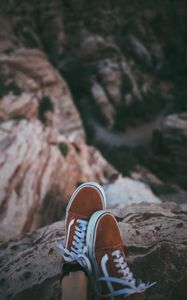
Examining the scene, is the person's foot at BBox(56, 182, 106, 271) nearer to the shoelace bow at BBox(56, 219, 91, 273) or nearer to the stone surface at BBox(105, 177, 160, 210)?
the shoelace bow at BBox(56, 219, 91, 273)

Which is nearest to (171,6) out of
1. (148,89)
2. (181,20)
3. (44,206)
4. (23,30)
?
(181,20)

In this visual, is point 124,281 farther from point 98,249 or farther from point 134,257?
point 134,257

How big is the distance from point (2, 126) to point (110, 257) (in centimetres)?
474

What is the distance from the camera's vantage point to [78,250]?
5.63ft

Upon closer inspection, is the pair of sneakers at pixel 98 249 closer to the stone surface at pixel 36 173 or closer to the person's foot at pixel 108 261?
the person's foot at pixel 108 261

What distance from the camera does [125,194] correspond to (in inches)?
182

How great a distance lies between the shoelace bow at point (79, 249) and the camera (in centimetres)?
158

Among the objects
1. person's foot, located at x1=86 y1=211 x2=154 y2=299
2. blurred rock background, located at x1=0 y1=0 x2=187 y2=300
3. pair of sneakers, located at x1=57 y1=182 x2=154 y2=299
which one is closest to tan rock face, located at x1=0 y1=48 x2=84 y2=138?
blurred rock background, located at x1=0 y1=0 x2=187 y2=300

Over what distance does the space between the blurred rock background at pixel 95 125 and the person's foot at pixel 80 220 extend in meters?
0.32

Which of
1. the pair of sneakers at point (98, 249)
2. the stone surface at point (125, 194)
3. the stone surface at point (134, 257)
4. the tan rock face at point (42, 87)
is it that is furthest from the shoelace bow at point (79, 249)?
the tan rock face at point (42, 87)

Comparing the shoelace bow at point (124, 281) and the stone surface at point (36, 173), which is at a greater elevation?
the shoelace bow at point (124, 281)

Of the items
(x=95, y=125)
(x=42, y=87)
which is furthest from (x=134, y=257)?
(x=95, y=125)

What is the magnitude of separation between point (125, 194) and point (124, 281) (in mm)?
3140

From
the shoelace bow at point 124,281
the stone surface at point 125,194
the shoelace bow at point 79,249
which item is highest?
the shoelace bow at point 79,249
